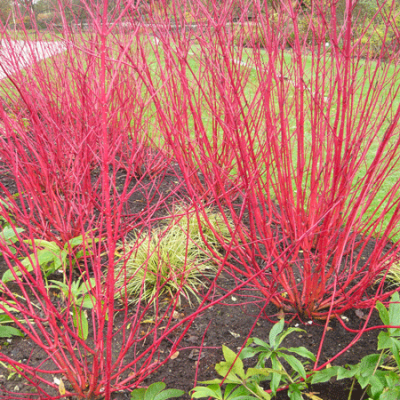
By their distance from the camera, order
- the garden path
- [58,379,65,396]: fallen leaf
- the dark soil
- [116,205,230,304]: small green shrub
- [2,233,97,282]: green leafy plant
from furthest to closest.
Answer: [116,205,230,304]: small green shrub
the garden path
[2,233,97,282]: green leafy plant
the dark soil
[58,379,65,396]: fallen leaf

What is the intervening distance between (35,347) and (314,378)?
1426mm

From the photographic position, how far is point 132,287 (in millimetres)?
2607

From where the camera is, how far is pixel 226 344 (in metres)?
2.07

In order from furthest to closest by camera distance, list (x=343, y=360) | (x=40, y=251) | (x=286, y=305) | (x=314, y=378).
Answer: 1. (x=40, y=251)
2. (x=286, y=305)
3. (x=343, y=360)
4. (x=314, y=378)

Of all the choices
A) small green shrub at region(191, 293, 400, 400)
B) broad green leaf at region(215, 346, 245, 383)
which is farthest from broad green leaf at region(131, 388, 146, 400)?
broad green leaf at region(215, 346, 245, 383)

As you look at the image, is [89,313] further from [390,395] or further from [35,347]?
[390,395]

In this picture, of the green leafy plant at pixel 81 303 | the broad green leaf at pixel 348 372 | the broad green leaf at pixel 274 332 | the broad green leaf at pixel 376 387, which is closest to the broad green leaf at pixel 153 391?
the green leafy plant at pixel 81 303

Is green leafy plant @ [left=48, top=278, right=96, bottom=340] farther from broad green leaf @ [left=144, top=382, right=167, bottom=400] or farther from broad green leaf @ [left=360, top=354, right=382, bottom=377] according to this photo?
broad green leaf @ [left=360, top=354, right=382, bottom=377]

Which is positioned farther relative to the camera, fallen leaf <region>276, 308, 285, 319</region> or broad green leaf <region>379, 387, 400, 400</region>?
fallen leaf <region>276, 308, 285, 319</region>

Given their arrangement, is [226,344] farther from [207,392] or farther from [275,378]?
[207,392]

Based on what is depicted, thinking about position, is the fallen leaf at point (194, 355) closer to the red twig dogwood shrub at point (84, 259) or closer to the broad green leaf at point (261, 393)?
the red twig dogwood shrub at point (84, 259)

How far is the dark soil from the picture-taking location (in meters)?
1.83

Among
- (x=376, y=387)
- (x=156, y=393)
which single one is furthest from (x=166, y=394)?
(x=376, y=387)

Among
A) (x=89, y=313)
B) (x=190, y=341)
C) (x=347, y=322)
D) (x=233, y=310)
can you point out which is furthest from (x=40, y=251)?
(x=347, y=322)
